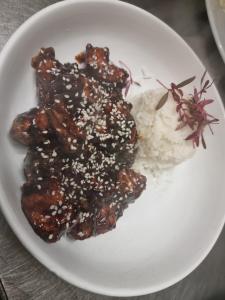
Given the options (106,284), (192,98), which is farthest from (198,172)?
(106,284)

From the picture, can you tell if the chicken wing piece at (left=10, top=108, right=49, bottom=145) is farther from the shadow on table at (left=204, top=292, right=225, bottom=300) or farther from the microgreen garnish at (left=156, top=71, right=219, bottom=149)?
the shadow on table at (left=204, top=292, right=225, bottom=300)

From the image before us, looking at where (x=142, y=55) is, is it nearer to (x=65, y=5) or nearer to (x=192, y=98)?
(x=192, y=98)

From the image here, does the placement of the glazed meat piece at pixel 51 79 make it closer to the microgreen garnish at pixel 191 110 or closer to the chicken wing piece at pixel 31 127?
the chicken wing piece at pixel 31 127

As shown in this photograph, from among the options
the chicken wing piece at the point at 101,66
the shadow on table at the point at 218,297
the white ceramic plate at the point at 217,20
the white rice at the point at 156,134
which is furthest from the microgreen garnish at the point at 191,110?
the shadow on table at the point at 218,297

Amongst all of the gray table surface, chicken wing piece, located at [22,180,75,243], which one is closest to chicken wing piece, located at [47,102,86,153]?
chicken wing piece, located at [22,180,75,243]

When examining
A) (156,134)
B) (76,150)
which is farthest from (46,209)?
(156,134)

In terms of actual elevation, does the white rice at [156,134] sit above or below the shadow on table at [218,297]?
above
